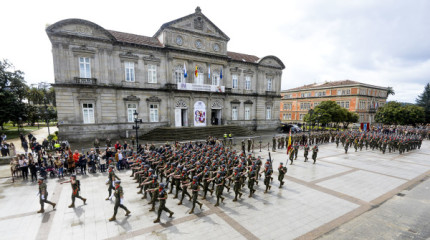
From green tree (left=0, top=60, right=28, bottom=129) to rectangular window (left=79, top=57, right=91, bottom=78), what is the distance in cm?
1546

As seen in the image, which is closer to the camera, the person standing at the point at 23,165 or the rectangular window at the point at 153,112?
the person standing at the point at 23,165

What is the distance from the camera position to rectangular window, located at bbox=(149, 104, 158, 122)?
26516 millimetres

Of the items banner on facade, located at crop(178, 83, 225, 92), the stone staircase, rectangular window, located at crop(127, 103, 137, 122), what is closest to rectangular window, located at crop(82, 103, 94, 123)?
rectangular window, located at crop(127, 103, 137, 122)

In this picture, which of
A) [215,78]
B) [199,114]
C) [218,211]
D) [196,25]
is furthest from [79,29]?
[218,211]

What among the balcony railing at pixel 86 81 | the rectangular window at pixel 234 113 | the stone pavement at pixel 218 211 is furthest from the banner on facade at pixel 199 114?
the stone pavement at pixel 218 211

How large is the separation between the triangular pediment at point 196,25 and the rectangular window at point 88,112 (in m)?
13.8

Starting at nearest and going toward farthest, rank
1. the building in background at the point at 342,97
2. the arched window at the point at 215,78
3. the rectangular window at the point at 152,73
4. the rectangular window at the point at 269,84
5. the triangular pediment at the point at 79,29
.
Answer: the triangular pediment at the point at 79,29 → the rectangular window at the point at 152,73 → the arched window at the point at 215,78 → the rectangular window at the point at 269,84 → the building in background at the point at 342,97

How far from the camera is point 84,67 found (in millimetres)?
22297

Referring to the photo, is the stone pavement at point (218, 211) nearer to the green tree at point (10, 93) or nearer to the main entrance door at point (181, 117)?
the main entrance door at point (181, 117)

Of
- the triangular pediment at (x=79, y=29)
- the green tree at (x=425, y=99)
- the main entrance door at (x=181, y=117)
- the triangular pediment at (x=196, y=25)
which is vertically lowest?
the main entrance door at (x=181, y=117)

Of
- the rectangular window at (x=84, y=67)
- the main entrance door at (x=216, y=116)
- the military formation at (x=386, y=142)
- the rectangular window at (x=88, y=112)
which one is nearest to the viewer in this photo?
the military formation at (x=386, y=142)

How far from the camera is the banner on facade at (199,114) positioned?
96.9 feet

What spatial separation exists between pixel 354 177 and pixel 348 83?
5211 cm

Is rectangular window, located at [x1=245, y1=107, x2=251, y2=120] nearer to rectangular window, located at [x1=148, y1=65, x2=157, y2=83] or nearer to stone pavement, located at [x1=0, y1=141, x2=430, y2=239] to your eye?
rectangular window, located at [x1=148, y1=65, x2=157, y2=83]
